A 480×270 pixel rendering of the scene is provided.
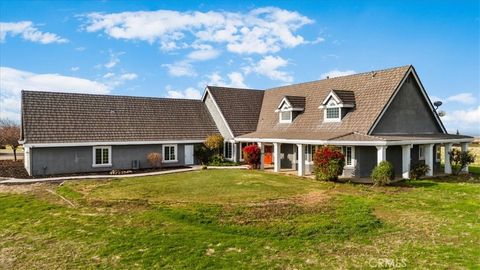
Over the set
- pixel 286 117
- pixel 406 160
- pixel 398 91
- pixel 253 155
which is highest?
pixel 398 91

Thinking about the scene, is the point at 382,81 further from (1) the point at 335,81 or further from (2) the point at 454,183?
(2) the point at 454,183

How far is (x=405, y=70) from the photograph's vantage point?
25.2m

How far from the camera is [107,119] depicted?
99.0ft

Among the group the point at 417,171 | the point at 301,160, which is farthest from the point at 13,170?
the point at 417,171

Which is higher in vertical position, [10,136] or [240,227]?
[10,136]

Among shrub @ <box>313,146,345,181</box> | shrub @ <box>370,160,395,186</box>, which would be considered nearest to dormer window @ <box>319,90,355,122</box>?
shrub @ <box>313,146,345,181</box>

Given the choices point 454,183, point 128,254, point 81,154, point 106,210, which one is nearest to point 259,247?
point 128,254

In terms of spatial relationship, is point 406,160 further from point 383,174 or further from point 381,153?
point 383,174

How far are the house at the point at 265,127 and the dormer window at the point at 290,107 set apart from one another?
87mm

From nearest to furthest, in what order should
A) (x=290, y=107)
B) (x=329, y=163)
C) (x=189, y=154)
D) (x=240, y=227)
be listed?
(x=240, y=227)
(x=329, y=163)
(x=290, y=107)
(x=189, y=154)

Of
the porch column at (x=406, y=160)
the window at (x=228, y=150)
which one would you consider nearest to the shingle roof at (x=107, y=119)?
the window at (x=228, y=150)

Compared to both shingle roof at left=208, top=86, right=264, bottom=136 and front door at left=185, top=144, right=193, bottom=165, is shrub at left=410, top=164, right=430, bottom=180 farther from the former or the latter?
front door at left=185, top=144, right=193, bottom=165

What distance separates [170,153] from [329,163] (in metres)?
14.8

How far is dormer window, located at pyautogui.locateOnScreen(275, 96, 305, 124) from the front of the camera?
3047 centimetres
